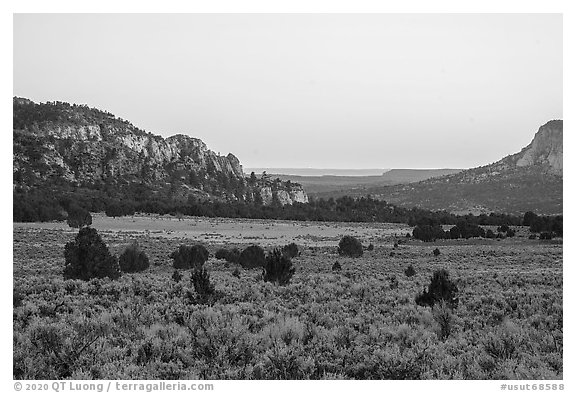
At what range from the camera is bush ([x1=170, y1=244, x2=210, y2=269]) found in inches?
580

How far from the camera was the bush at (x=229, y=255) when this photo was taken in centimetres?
1593

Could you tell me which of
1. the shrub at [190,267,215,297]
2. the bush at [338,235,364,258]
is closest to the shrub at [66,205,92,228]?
the shrub at [190,267,215,297]

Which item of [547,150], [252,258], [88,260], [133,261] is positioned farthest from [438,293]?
[133,261]

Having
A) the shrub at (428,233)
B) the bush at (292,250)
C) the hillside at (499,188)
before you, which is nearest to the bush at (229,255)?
the bush at (292,250)

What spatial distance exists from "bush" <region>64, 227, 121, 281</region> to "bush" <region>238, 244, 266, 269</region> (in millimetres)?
3978

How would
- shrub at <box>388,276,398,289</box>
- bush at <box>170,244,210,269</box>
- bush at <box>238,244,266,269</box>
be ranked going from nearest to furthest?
shrub at <box>388,276,398,289</box> → bush at <box>170,244,210,269</box> → bush at <box>238,244,266,269</box>

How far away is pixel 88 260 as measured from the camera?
1212cm

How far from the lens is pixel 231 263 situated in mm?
15883

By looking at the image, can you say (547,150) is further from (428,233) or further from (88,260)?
(88,260)

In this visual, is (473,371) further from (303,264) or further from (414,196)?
(414,196)

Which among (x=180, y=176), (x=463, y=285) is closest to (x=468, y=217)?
(x=463, y=285)

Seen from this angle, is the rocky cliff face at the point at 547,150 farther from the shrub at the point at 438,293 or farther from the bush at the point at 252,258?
the bush at the point at 252,258

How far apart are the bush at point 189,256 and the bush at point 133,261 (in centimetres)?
85

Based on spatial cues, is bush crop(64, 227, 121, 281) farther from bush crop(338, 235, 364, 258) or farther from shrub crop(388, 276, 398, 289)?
bush crop(338, 235, 364, 258)
